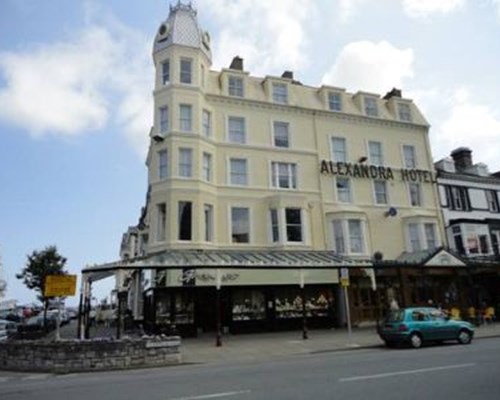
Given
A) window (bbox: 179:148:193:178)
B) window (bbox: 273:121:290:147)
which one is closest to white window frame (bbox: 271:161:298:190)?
window (bbox: 273:121:290:147)

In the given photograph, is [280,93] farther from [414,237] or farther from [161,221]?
[414,237]

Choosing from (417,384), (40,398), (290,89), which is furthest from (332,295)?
(40,398)

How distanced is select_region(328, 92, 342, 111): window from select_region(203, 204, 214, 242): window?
12.2m

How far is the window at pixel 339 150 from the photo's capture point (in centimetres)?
3081

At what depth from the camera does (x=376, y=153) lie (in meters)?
32.1

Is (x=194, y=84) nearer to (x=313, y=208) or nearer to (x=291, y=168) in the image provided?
(x=291, y=168)

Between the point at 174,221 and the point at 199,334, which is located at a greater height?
the point at 174,221

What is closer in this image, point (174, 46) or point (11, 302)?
point (174, 46)

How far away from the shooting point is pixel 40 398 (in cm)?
898

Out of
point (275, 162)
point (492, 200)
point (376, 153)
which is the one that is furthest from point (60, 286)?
point (492, 200)

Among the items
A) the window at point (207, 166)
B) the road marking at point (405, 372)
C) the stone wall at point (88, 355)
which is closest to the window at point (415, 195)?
the window at point (207, 166)

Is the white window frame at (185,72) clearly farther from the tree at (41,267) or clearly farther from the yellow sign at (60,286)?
the tree at (41,267)

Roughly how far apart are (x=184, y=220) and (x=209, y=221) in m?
1.73

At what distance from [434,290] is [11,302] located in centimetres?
6643
